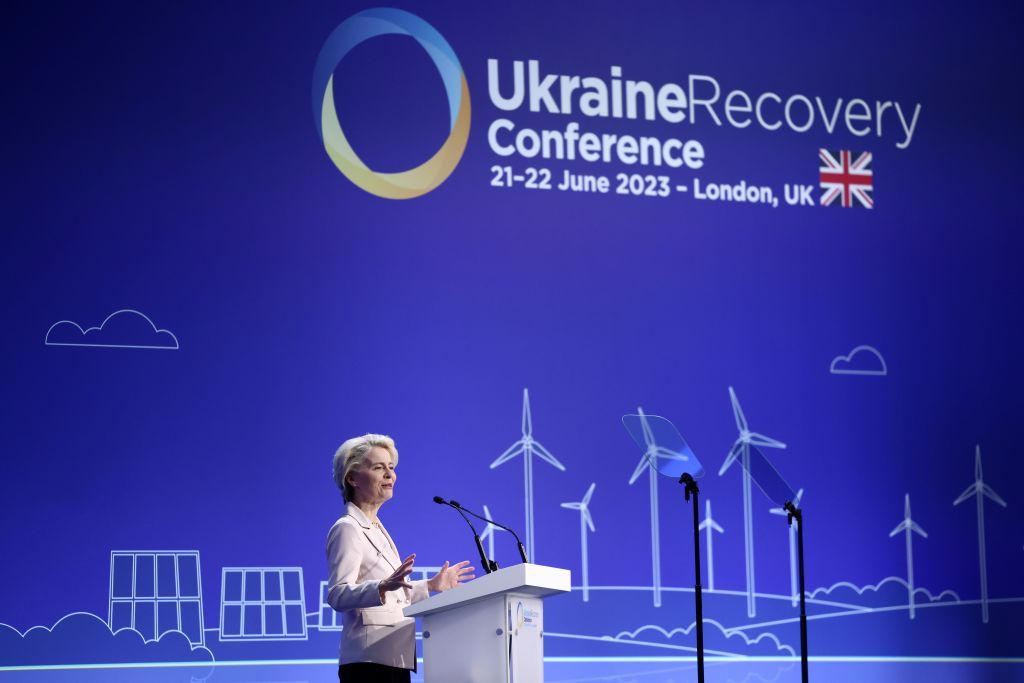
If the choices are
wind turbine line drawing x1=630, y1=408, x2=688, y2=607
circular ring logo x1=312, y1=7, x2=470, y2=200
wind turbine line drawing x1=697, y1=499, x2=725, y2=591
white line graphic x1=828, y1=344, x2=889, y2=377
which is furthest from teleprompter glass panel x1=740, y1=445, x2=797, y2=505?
circular ring logo x1=312, y1=7, x2=470, y2=200

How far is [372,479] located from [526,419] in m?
1.76

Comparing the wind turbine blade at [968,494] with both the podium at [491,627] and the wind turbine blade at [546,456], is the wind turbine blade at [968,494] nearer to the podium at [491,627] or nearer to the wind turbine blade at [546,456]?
the wind turbine blade at [546,456]

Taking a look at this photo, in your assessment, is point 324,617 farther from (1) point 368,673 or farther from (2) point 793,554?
(2) point 793,554

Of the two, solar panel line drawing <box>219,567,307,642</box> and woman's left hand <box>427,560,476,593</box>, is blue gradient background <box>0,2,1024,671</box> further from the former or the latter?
woman's left hand <box>427,560,476,593</box>

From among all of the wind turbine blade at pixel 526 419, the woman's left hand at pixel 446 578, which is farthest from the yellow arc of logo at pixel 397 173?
the woman's left hand at pixel 446 578

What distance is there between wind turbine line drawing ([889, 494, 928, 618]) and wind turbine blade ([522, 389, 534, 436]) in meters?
1.71

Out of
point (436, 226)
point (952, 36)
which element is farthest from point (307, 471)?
point (952, 36)

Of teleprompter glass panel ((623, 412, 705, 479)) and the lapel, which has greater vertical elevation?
teleprompter glass panel ((623, 412, 705, 479))

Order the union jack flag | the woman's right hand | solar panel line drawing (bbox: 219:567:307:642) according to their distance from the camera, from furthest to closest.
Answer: the union jack flag, solar panel line drawing (bbox: 219:567:307:642), the woman's right hand

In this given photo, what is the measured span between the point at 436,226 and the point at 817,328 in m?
1.79

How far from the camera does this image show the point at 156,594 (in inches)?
202

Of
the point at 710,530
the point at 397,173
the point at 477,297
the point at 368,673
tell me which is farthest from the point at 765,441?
the point at 368,673

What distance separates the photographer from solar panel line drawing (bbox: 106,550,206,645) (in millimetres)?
5094

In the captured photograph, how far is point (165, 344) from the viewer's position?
529 centimetres
